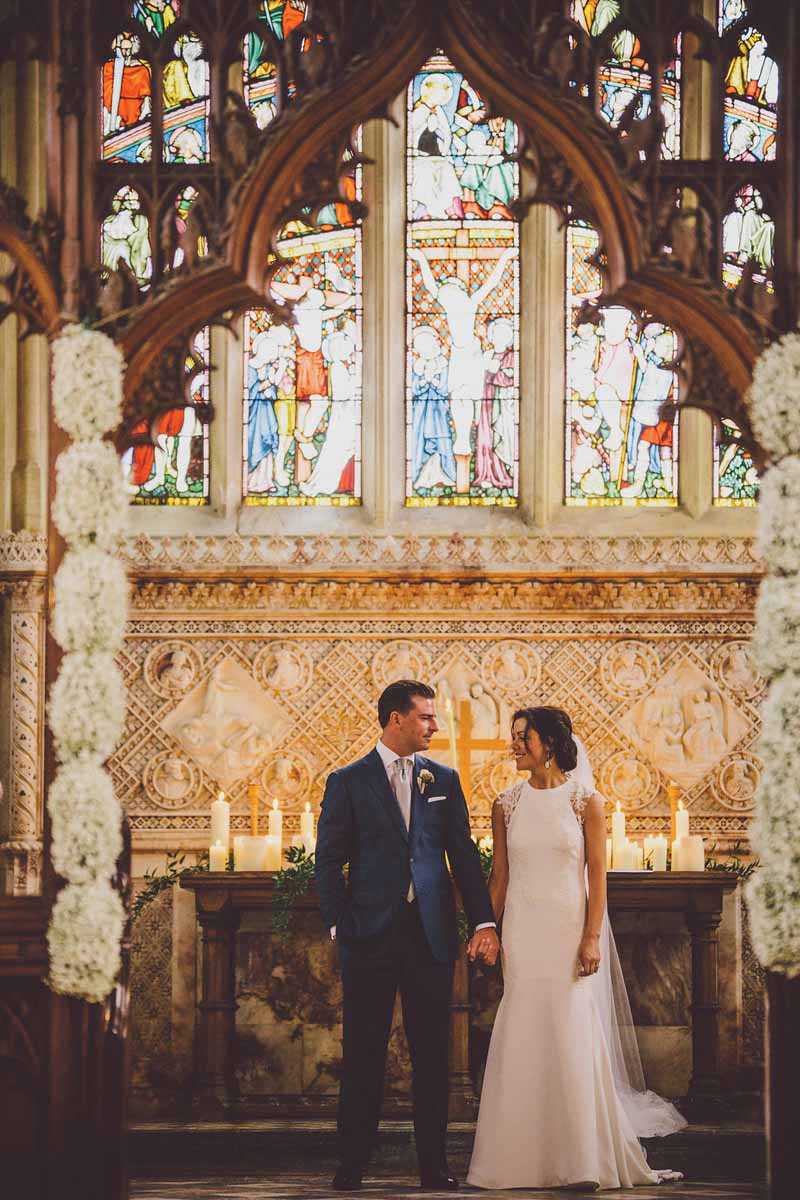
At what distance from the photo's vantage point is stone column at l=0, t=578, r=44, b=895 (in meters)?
9.07

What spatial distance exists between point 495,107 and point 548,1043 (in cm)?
313

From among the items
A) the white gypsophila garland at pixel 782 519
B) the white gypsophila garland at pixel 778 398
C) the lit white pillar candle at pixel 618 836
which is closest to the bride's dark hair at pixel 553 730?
Result: the white gypsophila garland at pixel 782 519

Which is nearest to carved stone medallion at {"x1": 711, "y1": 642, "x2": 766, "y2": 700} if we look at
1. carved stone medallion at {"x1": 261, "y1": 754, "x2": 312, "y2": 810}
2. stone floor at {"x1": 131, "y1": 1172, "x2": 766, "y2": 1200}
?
carved stone medallion at {"x1": 261, "y1": 754, "x2": 312, "y2": 810}

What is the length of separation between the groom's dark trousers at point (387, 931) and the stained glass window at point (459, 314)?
13.5 ft

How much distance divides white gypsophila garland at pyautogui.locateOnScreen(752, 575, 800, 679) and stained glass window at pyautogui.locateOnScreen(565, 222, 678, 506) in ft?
14.4

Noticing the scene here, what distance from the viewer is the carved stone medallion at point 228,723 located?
9.49m

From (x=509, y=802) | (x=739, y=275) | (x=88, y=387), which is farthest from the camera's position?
(x=739, y=275)

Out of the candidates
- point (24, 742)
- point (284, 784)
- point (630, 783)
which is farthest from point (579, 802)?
point (24, 742)

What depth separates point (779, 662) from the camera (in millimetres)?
5492

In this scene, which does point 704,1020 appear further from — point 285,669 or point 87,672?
point 87,672

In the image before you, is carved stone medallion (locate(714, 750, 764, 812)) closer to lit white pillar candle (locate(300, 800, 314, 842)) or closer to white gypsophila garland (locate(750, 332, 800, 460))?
lit white pillar candle (locate(300, 800, 314, 842))

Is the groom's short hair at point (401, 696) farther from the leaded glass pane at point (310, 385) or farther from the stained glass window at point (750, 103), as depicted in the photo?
the stained glass window at point (750, 103)

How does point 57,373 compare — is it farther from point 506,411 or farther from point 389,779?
point 506,411

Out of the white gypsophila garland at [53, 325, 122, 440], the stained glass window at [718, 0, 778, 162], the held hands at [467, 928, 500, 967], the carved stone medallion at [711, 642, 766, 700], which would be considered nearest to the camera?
the white gypsophila garland at [53, 325, 122, 440]
